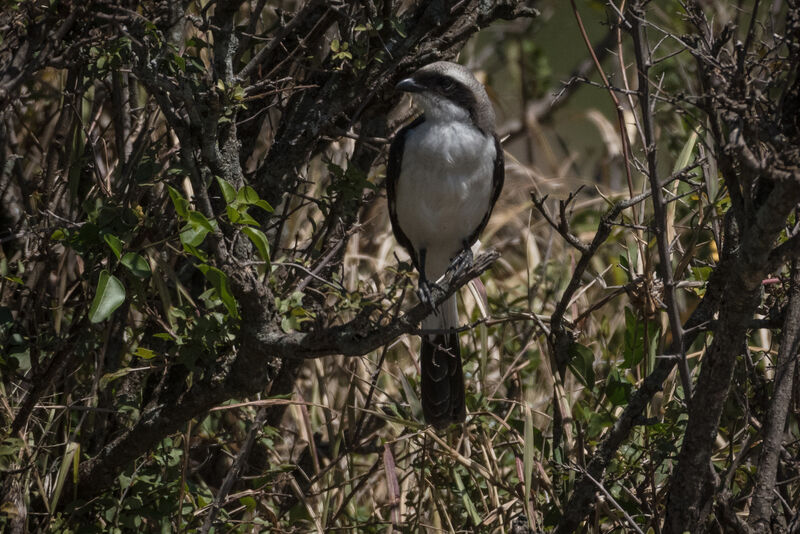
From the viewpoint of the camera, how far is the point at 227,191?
9.27ft

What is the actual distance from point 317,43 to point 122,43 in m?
1.12

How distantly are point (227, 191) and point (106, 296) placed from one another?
19.5 inches

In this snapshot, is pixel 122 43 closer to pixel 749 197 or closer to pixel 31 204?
pixel 31 204

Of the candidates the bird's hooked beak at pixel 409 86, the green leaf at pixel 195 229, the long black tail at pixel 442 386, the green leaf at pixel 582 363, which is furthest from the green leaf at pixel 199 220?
the green leaf at pixel 582 363

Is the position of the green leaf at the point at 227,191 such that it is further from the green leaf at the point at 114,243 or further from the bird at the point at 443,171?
the bird at the point at 443,171

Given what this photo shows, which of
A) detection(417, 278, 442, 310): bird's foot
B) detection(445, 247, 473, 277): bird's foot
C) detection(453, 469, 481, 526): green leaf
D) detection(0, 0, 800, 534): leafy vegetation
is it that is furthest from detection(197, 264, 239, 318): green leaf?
detection(445, 247, 473, 277): bird's foot

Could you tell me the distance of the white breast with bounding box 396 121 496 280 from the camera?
13.4ft

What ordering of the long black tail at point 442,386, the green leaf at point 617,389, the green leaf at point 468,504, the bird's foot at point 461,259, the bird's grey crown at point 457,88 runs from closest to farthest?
1. the green leaf at point 617,389
2. the green leaf at point 468,504
3. the long black tail at point 442,386
4. the bird's grey crown at point 457,88
5. the bird's foot at point 461,259

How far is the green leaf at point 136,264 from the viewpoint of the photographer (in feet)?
9.48

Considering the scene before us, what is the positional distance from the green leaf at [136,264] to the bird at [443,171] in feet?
4.64

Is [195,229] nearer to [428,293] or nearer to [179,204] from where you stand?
[179,204]

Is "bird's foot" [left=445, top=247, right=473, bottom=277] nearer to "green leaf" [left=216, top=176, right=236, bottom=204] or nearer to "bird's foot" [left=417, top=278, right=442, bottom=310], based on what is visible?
"bird's foot" [left=417, top=278, right=442, bottom=310]

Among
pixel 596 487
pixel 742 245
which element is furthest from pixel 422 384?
pixel 742 245

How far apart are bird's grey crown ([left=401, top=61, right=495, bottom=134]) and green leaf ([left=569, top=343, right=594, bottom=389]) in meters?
1.17
